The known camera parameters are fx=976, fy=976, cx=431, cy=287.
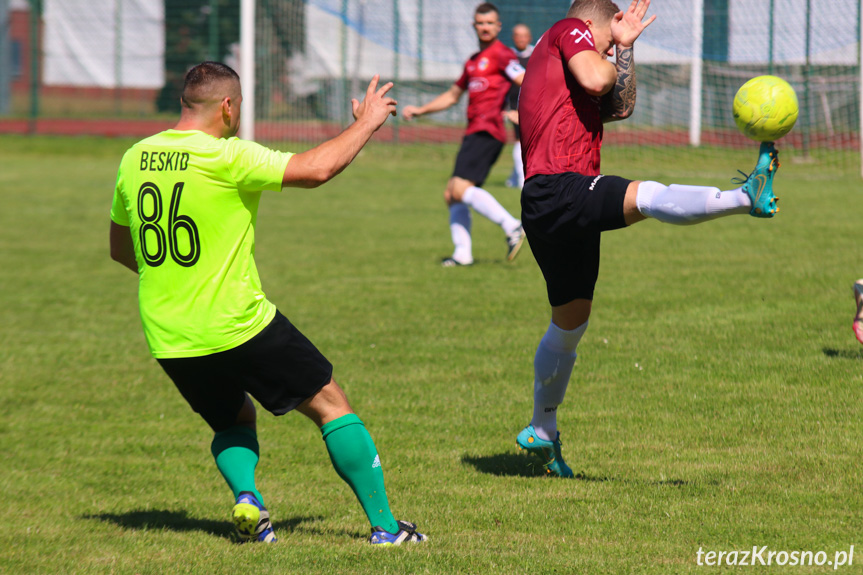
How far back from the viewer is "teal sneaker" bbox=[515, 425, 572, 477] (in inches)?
189

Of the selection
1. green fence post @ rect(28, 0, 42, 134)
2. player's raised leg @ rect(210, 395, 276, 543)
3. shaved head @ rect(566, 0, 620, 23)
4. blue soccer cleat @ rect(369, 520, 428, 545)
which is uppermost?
green fence post @ rect(28, 0, 42, 134)

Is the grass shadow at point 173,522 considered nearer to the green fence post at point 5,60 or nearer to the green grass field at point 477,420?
the green grass field at point 477,420

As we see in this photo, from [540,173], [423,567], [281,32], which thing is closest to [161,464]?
[423,567]

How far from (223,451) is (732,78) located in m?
18.1

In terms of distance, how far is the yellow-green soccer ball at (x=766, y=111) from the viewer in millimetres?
3893

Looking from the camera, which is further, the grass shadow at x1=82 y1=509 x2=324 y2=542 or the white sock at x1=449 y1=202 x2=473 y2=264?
the white sock at x1=449 y1=202 x2=473 y2=264

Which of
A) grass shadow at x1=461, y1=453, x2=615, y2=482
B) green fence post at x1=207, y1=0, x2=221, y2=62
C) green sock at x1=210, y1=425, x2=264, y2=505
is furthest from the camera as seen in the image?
green fence post at x1=207, y1=0, x2=221, y2=62

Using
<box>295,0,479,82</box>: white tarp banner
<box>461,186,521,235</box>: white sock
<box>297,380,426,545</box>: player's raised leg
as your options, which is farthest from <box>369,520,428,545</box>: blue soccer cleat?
<box>295,0,479,82</box>: white tarp banner

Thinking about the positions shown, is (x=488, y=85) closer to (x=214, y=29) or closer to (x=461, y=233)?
(x=461, y=233)

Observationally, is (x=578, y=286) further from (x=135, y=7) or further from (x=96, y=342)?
(x=135, y=7)

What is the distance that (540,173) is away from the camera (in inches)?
172

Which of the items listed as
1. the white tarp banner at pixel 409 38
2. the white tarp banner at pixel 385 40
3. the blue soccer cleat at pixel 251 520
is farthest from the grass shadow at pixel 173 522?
the white tarp banner at pixel 385 40

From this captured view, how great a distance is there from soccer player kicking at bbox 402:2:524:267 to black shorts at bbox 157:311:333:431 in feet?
22.9

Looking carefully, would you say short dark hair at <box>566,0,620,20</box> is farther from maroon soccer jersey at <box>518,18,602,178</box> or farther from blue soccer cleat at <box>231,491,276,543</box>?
blue soccer cleat at <box>231,491,276,543</box>
